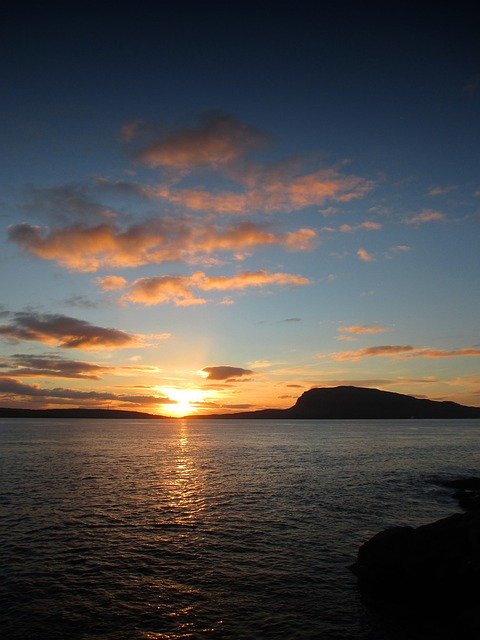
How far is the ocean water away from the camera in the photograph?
1912cm

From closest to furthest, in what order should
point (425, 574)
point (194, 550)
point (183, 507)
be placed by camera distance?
point (425, 574)
point (194, 550)
point (183, 507)

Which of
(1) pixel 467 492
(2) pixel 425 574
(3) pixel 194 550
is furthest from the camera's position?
(1) pixel 467 492

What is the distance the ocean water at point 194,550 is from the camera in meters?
19.1

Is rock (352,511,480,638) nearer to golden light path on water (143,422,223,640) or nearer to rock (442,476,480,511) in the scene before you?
golden light path on water (143,422,223,640)

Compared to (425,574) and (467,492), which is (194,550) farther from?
(467,492)

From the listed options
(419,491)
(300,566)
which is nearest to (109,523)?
(300,566)

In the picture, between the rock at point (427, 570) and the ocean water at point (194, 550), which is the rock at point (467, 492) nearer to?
the ocean water at point (194, 550)

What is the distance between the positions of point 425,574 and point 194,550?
1495 cm

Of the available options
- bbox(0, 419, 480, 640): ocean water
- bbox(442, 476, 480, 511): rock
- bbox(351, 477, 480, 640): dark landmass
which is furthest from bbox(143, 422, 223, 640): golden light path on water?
bbox(442, 476, 480, 511): rock

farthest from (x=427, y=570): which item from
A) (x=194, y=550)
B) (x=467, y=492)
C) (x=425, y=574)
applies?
(x=467, y=492)

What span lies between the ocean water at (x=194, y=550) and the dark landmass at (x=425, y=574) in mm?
1281

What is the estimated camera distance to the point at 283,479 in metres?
59.2

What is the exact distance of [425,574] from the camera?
71.1 feet

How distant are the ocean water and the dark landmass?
1281 mm
